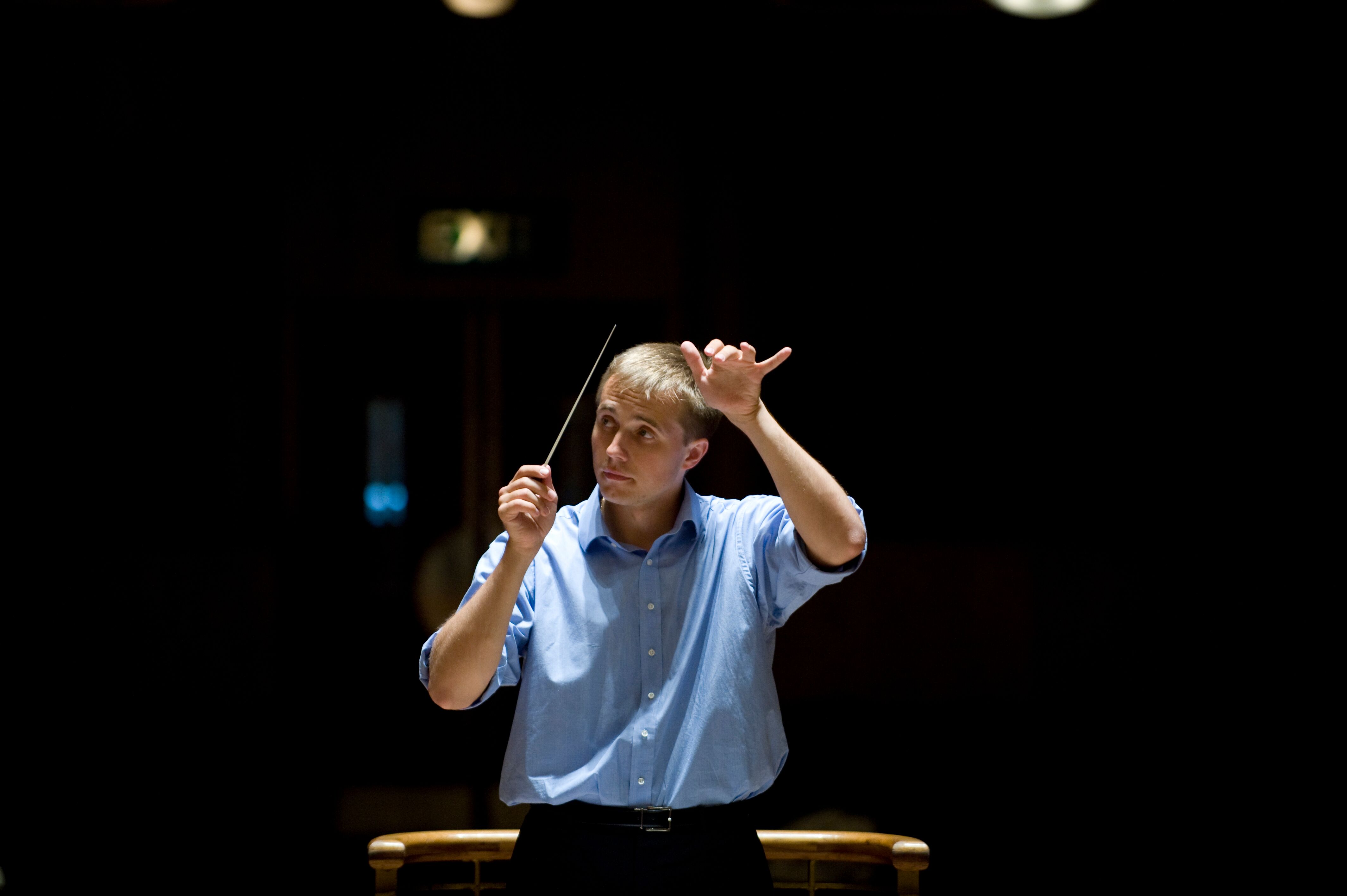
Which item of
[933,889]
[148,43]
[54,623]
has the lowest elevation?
[933,889]

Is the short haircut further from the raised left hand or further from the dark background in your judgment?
the dark background

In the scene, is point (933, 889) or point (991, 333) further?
point (991, 333)

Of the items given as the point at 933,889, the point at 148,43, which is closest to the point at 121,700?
the point at 148,43

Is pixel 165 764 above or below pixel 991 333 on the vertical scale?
below

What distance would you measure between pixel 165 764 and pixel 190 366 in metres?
1.86

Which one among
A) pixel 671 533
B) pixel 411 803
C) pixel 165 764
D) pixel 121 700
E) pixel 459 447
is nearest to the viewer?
pixel 671 533

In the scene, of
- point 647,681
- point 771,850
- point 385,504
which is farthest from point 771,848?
point 385,504

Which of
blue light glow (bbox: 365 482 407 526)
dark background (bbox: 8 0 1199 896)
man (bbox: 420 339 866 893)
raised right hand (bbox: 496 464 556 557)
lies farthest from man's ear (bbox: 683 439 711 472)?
blue light glow (bbox: 365 482 407 526)

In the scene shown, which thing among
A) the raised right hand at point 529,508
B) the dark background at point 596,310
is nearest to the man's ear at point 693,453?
the raised right hand at point 529,508

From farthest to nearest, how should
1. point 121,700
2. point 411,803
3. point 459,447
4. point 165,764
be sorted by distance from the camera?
1. point 459,447
2. point 121,700
3. point 165,764
4. point 411,803

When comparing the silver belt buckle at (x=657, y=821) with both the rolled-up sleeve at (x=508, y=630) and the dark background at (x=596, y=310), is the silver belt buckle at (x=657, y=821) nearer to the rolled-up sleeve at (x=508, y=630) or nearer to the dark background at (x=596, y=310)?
the rolled-up sleeve at (x=508, y=630)

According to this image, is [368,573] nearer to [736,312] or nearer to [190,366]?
[190,366]

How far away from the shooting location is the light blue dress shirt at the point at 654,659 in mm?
1488

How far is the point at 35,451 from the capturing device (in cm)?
500
